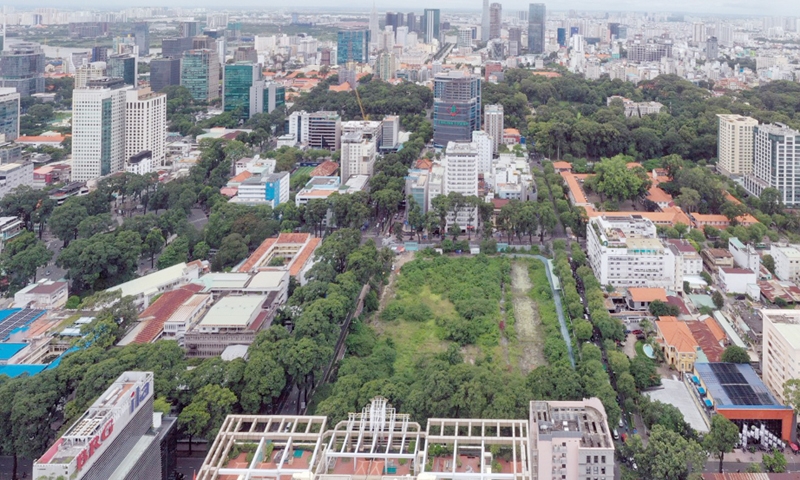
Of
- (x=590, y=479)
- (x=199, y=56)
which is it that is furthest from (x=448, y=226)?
(x=199, y=56)

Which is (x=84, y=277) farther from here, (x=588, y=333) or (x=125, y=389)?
(x=588, y=333)

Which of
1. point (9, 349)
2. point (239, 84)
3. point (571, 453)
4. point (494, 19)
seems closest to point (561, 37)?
point (494, 19)

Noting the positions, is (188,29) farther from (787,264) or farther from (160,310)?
(787,264)

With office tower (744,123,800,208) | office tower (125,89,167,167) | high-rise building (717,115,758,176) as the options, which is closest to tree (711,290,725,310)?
office tower (744,123,800,208)

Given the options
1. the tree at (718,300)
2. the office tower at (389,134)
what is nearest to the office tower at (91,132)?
the office tower at (389,134)

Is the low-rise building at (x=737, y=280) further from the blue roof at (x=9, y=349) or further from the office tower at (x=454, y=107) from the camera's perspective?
the blue roof at (x=9, y=349)

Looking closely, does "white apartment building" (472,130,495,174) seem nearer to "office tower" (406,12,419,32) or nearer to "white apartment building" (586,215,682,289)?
"white apartment building" (586,215,682,289)

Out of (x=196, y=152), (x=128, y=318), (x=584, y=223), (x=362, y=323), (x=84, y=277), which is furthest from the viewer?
(x=196, y=152)
